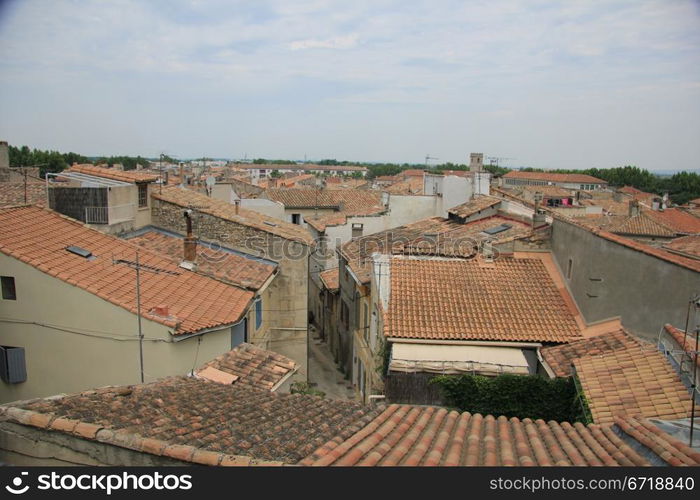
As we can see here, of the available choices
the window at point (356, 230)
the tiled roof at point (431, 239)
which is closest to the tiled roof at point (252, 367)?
the tiled roof at point (431, 239)

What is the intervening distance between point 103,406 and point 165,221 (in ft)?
38.3

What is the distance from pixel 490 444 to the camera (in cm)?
598

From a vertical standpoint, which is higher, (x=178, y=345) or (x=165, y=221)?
(x=165, y=221)

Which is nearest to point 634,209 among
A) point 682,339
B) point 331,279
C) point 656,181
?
point 331,279

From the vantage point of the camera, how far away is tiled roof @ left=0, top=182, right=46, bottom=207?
19703 millimetres

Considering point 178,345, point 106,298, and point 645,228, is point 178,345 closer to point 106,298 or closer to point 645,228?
point 106,298

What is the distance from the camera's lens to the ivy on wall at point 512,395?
10.4 m

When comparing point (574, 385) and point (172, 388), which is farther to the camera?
point (574, 385)

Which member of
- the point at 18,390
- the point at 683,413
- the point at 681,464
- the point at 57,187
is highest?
the point at 57,187

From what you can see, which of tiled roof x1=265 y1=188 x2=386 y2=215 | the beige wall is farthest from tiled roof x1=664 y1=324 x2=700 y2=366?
tiled roof x1=265 y1=188 x2=386 y2=215

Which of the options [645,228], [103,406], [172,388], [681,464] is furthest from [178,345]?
[645,228]

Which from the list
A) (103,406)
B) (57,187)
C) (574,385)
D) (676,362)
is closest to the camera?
(103,406)

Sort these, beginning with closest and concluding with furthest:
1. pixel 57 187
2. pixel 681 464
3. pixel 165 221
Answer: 1. pixel 681 464
2. pixel 57 187
3. pixel 165 221

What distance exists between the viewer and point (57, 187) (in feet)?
51.9
